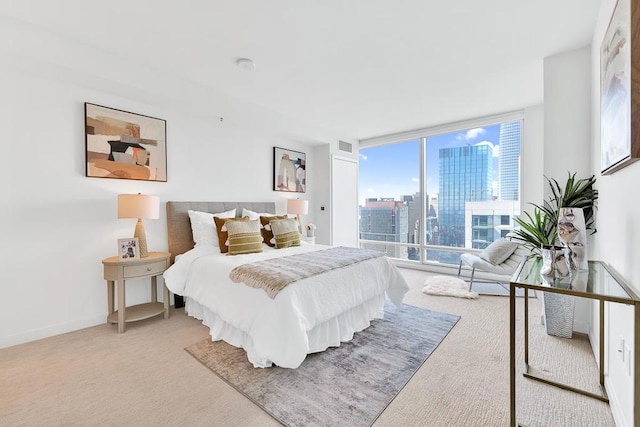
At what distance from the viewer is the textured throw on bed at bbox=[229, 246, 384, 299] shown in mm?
2084

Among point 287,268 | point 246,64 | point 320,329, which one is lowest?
point 320,329

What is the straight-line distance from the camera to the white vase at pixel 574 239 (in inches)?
65.4

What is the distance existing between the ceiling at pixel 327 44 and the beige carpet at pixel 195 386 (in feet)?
8.26

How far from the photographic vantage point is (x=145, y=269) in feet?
9.33

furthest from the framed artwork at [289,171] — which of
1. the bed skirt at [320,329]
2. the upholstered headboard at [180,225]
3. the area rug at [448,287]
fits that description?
the area rug at [448,287]

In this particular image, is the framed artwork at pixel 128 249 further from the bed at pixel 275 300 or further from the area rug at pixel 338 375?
Result: the area rug at pixel 338 375

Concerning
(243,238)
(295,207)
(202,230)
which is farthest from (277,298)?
(295,207)

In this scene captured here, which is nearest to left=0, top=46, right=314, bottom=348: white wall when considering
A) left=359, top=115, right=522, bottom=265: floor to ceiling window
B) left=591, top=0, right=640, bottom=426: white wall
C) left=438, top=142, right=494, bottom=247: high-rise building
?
left=591, top=0, right=640, bottom=426: white wall

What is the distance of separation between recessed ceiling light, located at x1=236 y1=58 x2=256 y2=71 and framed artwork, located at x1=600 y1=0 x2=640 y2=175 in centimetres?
265

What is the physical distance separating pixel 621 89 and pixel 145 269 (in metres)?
3.85

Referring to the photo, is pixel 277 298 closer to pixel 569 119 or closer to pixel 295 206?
pixel 295 206

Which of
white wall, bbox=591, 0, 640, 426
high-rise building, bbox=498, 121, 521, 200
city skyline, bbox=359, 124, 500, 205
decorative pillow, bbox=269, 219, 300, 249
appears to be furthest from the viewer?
city skyline, bbox=359, 124, 500, 205

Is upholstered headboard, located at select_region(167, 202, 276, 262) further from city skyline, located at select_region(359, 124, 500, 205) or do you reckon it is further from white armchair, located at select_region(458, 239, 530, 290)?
white armchair, located at select_region(458, 239, 530, 290)

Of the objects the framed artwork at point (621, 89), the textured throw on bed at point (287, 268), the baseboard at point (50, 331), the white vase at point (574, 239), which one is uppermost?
the framed artwork at point (621, 89)
